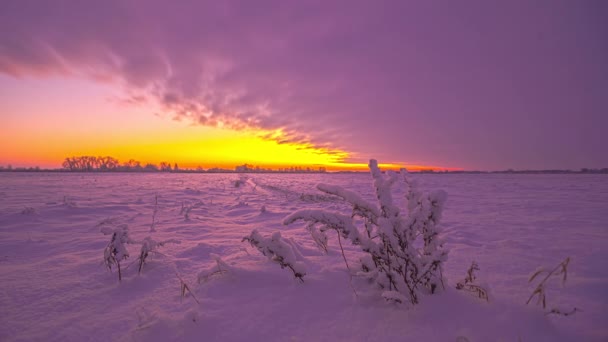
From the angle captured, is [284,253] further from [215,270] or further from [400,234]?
[400,234]

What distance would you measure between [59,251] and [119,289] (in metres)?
1.60

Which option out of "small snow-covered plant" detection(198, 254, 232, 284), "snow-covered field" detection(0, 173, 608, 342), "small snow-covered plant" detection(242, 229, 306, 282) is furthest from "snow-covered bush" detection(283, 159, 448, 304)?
"small snow-covered plant" detection(198, 254, 232, 284)

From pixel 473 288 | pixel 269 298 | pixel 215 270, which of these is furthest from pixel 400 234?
pixel 215 270

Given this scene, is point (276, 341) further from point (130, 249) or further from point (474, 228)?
point (474, 228)

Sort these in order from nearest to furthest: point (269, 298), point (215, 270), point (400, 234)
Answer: point (400, 234), point (269, 298), point (215, 270)

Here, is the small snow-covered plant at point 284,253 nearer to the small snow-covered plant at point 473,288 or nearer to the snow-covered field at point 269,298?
the snow-covered field at point 269,298

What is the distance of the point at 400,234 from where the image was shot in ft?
4.83

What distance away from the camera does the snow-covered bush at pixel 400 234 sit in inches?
56.7

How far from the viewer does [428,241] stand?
159cm

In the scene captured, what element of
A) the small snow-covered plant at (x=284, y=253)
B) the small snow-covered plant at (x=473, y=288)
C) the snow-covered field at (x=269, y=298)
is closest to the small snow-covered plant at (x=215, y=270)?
the snow-covered field at (x=269, y=298)

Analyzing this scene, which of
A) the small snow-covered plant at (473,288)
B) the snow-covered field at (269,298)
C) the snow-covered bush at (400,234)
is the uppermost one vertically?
the snow-covered bush at (400,234)

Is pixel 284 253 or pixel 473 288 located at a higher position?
pixel 284 253

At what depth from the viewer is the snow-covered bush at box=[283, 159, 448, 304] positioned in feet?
4.72

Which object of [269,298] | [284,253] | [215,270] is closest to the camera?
[269,298]
